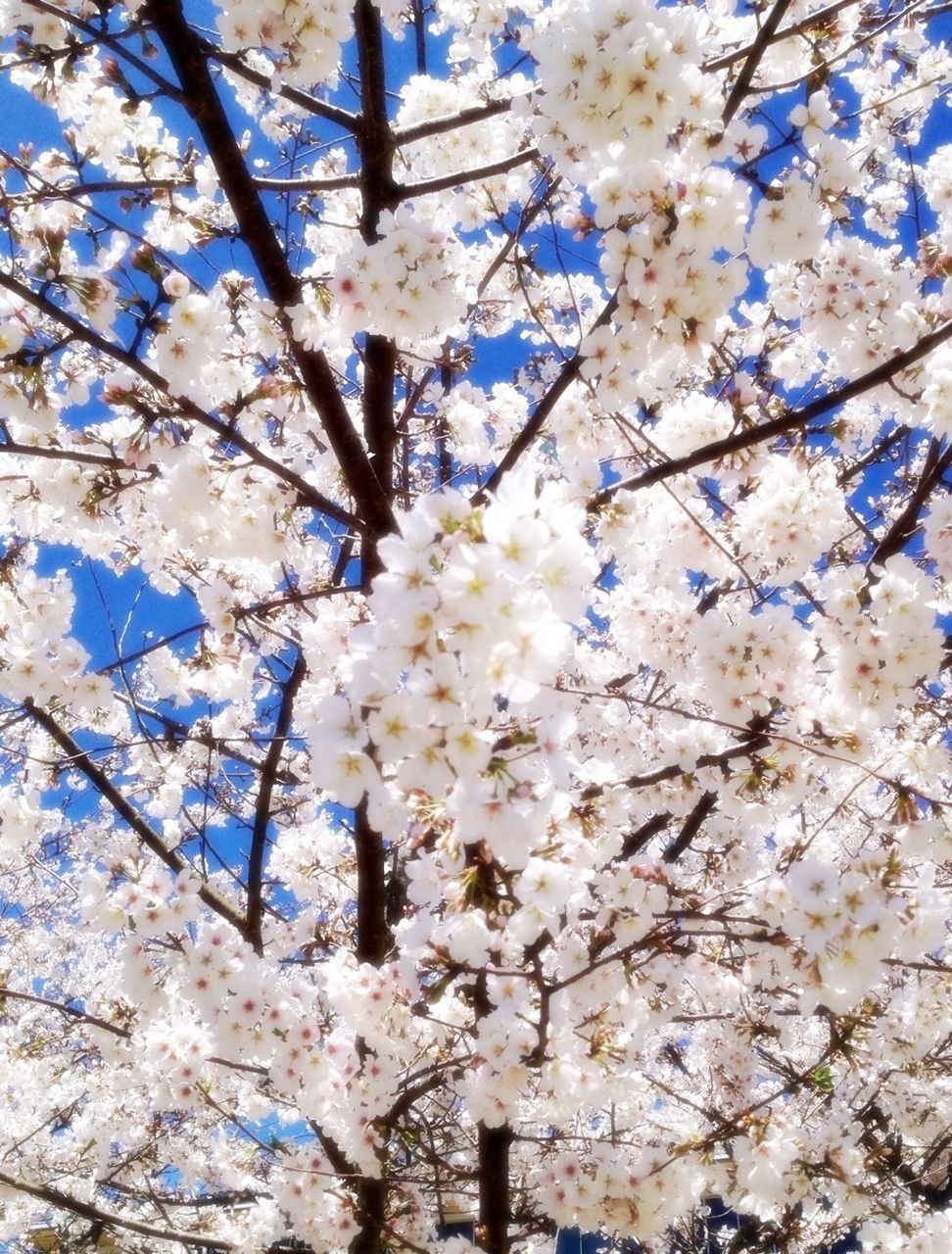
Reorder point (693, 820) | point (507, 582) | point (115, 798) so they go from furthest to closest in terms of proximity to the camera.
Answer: point (115, 798) < point (693, 820) < point (507, 582)

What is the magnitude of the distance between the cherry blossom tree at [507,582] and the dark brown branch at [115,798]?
0.07 meters

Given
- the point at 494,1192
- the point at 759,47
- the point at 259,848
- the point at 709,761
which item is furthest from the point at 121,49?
the point at 494,1192

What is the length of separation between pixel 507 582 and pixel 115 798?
3.34m

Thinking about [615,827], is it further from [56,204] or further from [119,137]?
[119,137]

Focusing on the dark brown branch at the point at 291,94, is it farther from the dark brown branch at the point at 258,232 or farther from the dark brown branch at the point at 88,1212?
the dark brown branch at the point at 88,1212

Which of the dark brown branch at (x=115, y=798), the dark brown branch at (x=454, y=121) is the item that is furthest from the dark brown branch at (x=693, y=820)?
the dark brown branch at (x=454, y=121)

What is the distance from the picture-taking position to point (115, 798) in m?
4.11

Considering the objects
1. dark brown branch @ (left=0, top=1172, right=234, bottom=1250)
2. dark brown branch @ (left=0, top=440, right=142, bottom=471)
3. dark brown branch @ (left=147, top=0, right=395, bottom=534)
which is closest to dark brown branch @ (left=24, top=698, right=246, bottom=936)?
dark brown branch @ (left=0, top=1172, right=234, bottom=1250)

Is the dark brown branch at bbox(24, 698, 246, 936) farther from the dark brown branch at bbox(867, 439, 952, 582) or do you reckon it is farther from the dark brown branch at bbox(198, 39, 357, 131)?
the dark brown branch at bbox(867, 439, 952, 582)

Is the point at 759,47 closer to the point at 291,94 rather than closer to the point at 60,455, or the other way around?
the point at 291,94

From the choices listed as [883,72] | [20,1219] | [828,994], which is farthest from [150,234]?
[20,1219]

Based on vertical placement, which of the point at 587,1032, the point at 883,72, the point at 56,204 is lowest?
the point at 587,1032

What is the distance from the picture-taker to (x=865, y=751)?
2996mm

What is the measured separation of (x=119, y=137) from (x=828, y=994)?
15.7ft
